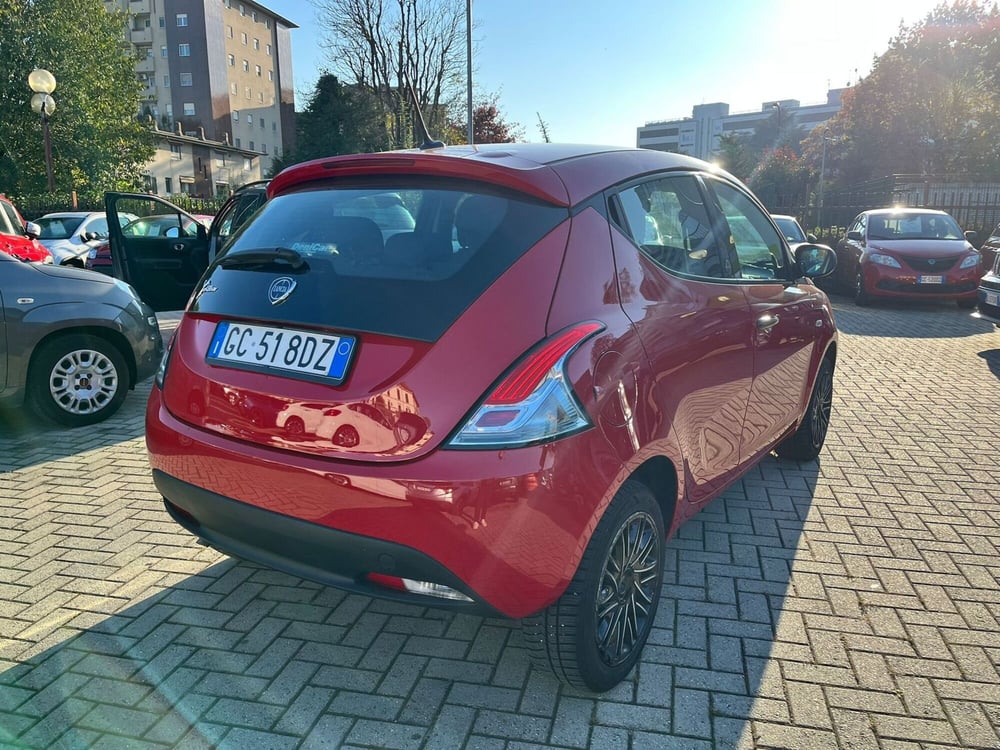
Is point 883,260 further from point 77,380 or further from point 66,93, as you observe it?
point 66,93

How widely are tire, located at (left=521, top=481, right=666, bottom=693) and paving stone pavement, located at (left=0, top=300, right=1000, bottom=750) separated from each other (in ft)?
0.47

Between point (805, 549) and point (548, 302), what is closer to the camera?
point (548, 302)

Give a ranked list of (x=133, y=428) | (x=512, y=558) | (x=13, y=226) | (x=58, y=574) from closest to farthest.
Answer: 1. (x=512, y=558)
2. (x=58, y=574)
3. (x=133, y=428)
4. (x=13, y=226)

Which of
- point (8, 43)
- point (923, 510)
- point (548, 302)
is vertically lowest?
point (923, 510)

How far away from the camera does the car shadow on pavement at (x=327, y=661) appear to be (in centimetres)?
239

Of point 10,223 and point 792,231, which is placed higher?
point 10,223

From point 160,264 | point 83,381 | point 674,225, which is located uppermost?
point 674,225

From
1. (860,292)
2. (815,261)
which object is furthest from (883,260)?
(815,261)

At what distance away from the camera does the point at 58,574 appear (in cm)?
338

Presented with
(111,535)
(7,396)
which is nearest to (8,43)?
(7,396)

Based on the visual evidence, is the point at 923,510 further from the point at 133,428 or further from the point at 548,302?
the point at 133,428

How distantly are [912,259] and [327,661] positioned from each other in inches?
482

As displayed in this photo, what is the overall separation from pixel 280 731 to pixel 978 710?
2259mm

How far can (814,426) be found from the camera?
4.80 m
